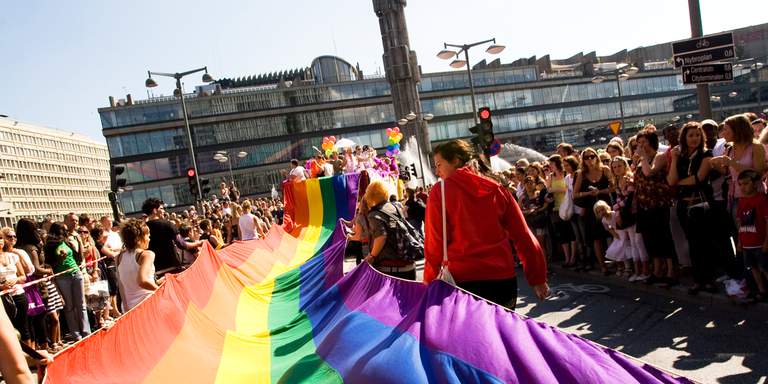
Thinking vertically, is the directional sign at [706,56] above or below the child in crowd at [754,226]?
above

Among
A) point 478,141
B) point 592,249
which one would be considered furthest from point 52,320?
point 478,141

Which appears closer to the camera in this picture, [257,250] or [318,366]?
[318,366]

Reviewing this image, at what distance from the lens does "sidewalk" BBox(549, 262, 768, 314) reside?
723 cm

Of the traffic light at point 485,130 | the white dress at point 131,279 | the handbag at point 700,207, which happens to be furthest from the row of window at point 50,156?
the handbag at point 700,207

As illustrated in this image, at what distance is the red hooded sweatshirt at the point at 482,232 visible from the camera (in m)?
4.97

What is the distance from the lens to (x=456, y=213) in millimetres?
5012

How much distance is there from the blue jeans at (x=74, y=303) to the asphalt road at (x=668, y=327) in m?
6.72

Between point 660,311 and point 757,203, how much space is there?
67.1 inches

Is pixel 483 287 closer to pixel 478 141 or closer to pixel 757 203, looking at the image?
pixel 757 203

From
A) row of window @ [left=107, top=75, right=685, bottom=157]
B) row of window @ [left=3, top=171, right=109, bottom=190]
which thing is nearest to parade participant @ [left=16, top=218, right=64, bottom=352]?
row of window @ [left=107, top=75, right=685, bottom=157]

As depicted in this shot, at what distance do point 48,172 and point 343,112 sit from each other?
108m

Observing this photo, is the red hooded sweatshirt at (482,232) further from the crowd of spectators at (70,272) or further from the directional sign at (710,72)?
the directional sign at (710,72)

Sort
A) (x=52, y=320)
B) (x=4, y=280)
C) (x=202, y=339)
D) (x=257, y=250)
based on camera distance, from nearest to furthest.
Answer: (x=202, y=339)
(x=4, y=280)
(x=52, y=320)
(x=257, y=250)

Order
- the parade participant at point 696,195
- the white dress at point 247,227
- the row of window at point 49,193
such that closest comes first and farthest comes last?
the parade participant at point 696,195
the white dress at point 247,227
the row of window at point 49,193
